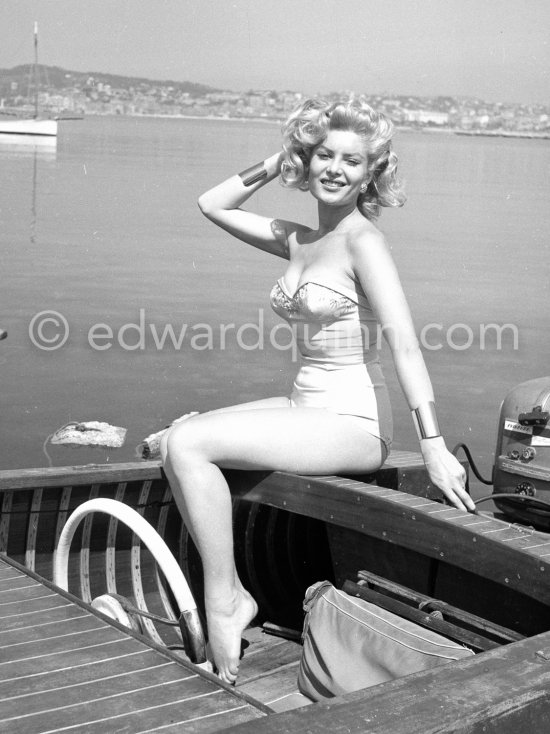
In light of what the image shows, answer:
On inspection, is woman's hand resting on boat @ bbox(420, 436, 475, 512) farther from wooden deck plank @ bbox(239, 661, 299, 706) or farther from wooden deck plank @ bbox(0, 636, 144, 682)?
wooden deck plank @ bbox(0, 636, 144, 682)

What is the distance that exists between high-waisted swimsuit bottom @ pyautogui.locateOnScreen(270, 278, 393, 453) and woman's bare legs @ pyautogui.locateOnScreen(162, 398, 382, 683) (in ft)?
0.21

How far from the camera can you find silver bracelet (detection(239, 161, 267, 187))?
3979mm

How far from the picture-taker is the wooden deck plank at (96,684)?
2193 millimetres

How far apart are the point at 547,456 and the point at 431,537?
186 cm

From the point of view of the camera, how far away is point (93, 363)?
11.5 m

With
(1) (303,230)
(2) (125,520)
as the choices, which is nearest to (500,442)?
(1) (303,230)

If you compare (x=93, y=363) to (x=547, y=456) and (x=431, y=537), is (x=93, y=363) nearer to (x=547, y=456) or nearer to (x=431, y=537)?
(x=547, y=456)

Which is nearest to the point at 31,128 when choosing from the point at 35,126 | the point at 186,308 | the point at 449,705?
the point at 35,126

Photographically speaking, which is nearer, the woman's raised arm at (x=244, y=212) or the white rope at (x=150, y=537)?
the white rope at (x=150, y=537)

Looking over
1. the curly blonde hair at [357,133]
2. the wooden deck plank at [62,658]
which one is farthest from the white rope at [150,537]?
the curly blonde hair at [357,133]

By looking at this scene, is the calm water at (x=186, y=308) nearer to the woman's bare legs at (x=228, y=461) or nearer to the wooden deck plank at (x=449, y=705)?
the woman's bare legs at (x=228, y=461)

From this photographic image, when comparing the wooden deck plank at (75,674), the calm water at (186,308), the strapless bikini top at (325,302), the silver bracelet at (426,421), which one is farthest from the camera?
the calm water at (186,308)

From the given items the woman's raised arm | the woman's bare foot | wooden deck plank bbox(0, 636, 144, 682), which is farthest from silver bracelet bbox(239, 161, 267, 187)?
wooden deck plank bbox(0, 636, 144, 682)

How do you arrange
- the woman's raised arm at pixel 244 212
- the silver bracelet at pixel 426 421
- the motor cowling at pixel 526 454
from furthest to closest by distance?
the motor cowling at pixel 526 454
the woman's raised arm at pixel 244 212
the silver bracelet at pixel 426 421
